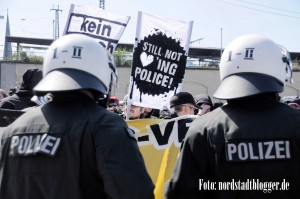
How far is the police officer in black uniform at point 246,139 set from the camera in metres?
2.20

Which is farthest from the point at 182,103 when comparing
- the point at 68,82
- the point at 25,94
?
the point at 68,82

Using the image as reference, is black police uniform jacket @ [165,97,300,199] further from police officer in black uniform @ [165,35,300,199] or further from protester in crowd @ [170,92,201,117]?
protester in crowd @ [170,92,201,117]

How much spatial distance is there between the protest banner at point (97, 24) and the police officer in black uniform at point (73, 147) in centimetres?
248

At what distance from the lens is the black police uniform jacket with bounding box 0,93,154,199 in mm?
2031

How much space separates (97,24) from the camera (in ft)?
15.9

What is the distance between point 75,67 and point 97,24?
105 inches

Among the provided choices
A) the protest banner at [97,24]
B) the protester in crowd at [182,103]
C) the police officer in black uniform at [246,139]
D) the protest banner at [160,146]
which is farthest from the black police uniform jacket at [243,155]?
the protester in crowd at [182,103]

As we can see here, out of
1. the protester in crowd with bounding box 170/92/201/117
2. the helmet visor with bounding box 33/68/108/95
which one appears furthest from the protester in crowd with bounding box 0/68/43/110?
the helmet visor with bounding box 33/68/108/95

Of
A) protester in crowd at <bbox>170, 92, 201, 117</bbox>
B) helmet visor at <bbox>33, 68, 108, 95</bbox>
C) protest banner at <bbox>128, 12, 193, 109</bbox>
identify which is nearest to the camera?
helmet visor at <bbox>33, 68, 108, 95</bbox>

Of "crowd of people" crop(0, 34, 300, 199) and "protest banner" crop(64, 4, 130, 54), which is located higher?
"protest banner" crop(64, 4, 130, 54)

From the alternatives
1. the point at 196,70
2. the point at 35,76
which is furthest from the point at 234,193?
the point at 196,70

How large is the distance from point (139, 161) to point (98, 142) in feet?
0.67

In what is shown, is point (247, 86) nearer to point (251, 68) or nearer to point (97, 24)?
point (251, 68)

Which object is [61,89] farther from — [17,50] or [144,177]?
[17,50]
